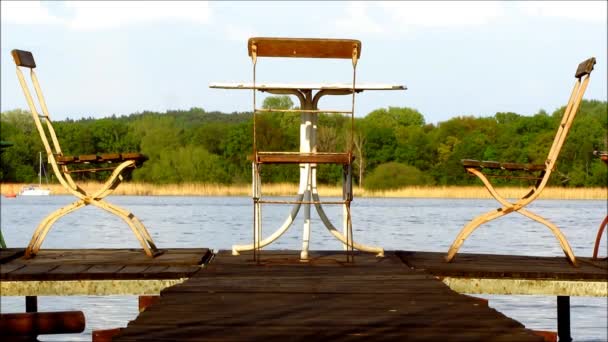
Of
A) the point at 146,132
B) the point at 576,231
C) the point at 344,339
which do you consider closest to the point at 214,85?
the point at 344,339

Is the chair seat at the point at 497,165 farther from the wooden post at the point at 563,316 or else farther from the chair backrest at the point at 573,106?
the wooden post at the point at 563,316

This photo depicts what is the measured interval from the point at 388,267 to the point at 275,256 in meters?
0.98

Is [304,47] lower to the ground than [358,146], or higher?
higher

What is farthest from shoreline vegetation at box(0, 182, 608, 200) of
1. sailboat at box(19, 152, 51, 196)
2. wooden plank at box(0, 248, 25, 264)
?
wooden plank at box(0, 248, 25, 264)

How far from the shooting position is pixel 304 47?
6289 mm

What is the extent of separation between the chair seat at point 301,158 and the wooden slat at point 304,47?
24.5 inches

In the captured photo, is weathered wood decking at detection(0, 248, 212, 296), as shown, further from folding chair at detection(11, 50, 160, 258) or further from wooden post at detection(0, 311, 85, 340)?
wooden post at detection(0, 311, 85, 340)

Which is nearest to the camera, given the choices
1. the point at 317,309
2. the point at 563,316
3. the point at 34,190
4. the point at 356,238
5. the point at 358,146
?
the point at 317,309

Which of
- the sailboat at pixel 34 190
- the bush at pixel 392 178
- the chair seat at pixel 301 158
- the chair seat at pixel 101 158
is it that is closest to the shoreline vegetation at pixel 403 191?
the bush at pixel 392 178

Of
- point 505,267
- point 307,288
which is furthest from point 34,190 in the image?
point 307,288

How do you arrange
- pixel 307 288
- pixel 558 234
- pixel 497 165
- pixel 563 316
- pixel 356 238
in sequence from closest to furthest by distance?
pixel 307 288
pixel 497 165
pixel 558 234
pixel 563 316
pixel 356 238

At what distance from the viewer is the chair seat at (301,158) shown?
19.6ft

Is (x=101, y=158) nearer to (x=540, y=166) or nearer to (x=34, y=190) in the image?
(x=540, y=166)

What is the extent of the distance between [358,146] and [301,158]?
48901 millimetres
